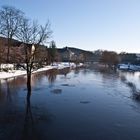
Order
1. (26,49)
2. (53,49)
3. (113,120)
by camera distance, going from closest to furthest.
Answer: (113,120)
(26,49)
(53,49)

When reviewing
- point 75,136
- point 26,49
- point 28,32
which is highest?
point 28,32

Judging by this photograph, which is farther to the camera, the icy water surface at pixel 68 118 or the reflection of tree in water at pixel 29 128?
the icy water surface at pixel 68 118

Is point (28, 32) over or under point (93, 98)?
over

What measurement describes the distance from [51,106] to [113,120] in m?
6.42

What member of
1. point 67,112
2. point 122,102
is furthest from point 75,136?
point 122,102

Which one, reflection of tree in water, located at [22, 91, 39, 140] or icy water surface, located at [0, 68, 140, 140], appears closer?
reflection of tree in water, located at [22, 91, 39, 140]

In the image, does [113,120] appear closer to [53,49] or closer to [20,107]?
[20,107]

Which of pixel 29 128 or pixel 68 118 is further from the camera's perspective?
pixel 68 118

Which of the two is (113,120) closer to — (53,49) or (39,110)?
(39,110)

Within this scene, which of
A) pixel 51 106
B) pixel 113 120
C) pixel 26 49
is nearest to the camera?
pixel 113 120

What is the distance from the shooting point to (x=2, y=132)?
53.0 ft

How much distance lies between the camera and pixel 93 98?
29766 millimetres

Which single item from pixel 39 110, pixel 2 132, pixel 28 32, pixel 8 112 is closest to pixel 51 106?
pixel 39 110

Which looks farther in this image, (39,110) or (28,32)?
(28,32)
